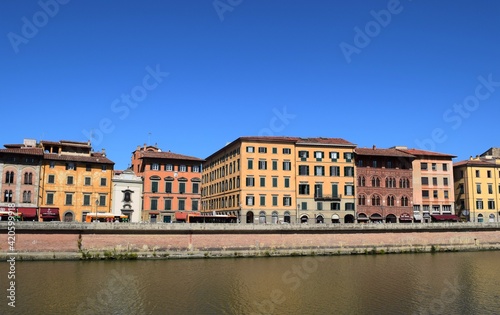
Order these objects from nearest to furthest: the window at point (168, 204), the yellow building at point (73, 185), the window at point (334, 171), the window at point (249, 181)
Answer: the yellow building at point (73, 185) < the window at point (168, 204) < the window at point (249, 181) < the window at point (334, 171)

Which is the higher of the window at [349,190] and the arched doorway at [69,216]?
the window at [349,190]

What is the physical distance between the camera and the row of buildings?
62.1 meters

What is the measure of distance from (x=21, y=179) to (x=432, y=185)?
65903mm

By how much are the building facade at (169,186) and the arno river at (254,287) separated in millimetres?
20451

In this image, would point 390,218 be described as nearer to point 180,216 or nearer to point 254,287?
point 180,216

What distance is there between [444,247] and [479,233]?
7430 millimetres

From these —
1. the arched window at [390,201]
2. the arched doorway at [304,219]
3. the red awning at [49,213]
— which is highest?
the arched window at [390,201]

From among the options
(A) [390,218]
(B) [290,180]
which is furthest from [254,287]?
(A) [390,218]

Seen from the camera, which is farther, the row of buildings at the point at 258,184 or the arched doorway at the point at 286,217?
the arched doorway at the point at 286,217

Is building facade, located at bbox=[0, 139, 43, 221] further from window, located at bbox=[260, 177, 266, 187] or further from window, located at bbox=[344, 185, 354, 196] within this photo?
window, located at bbox=[344, 185, 354, 196]

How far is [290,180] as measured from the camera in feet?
232
